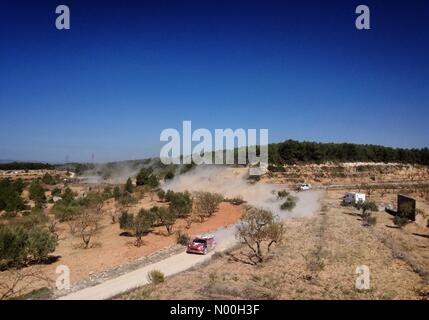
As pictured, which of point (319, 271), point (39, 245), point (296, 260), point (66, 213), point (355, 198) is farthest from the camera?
point (355, 198)

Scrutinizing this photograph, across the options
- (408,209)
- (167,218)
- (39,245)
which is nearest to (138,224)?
(167,218)

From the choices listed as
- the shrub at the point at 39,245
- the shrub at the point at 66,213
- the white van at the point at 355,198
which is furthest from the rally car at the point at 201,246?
the white van at the point at 355,198

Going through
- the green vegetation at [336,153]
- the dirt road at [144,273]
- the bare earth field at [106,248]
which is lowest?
the bare earth field at [106,248]

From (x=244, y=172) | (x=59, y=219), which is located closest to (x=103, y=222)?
(x=59, y=219)

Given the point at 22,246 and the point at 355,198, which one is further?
the point at 355,198

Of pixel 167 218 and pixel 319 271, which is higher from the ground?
pixel 167 218

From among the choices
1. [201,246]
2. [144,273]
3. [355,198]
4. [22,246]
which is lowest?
[144,273]

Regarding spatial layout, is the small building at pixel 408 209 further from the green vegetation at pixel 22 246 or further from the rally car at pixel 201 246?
the green vegetation at pixel 22 246

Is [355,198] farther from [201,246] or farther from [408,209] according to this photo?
[201,246]
